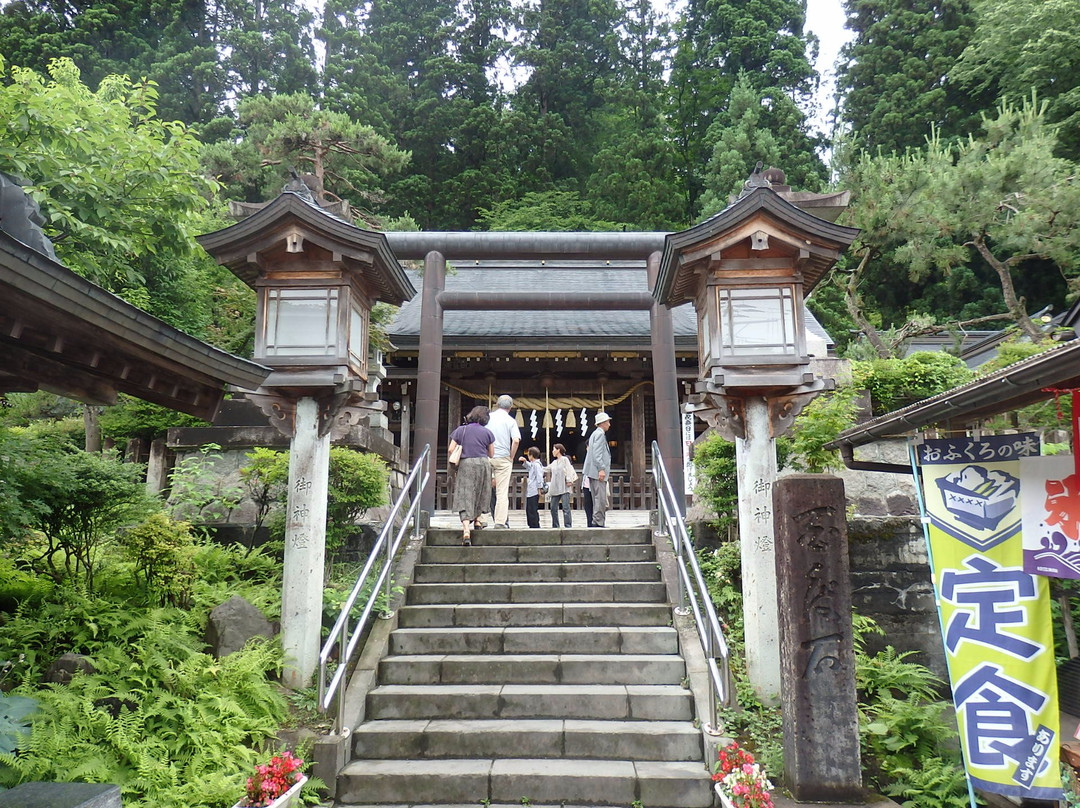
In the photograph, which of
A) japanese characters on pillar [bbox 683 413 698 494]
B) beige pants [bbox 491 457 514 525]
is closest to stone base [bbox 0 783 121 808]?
beige pants [bbox 491 457 514 525]

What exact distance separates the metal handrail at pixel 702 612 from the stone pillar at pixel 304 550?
11.3 ft

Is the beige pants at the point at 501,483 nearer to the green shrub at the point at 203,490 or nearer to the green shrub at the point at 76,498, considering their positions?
the green shrub at the point at 203,490

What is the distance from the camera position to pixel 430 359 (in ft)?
35.0

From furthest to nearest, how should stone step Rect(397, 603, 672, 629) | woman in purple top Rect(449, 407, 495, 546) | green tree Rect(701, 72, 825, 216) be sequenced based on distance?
green tree Rect(701, 72, 825, 216) < woman in purple top Rect(449, 407, 495, 546) < stone step Rect(397, 603, 672, 629)

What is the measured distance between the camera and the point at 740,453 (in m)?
6.68

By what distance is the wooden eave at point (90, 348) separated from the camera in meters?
3.38

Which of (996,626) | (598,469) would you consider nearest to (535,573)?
(598,469)

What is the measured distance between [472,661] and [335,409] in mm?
2686

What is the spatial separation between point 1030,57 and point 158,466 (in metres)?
27.4

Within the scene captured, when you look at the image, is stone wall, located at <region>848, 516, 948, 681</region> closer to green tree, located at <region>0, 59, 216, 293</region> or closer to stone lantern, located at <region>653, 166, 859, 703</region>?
stone lantern, located at <region>653, 166, 859, 703</region>

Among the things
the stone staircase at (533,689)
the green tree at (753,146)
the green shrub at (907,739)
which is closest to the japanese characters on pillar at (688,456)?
the stone staircase at (533,689)

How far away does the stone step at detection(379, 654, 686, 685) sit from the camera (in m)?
6.32

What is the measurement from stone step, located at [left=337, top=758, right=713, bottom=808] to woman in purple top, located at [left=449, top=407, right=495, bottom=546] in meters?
3.32

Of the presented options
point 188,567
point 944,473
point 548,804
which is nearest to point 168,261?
point 188,567
